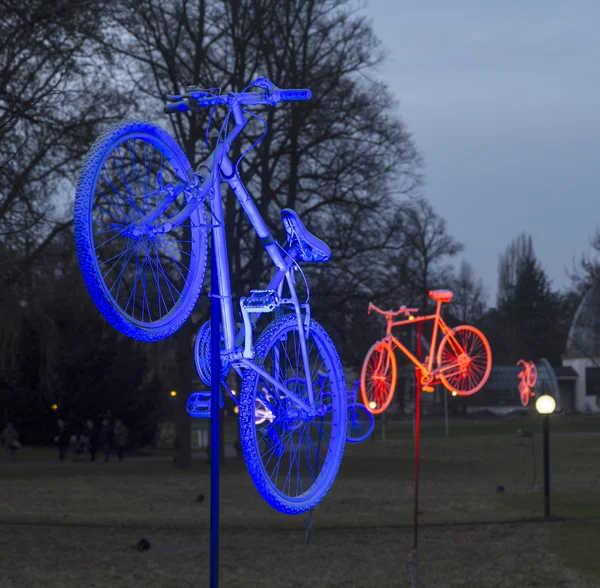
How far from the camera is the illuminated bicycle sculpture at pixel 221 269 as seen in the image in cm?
364

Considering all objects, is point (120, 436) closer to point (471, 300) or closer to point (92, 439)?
point (92, 439)

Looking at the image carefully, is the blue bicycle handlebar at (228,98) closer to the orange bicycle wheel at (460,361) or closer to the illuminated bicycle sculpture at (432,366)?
the illuminated bicycle sculpture at (432,366)

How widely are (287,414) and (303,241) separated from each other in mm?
795

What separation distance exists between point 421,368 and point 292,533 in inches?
237

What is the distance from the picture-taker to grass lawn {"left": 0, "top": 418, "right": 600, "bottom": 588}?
48.4ft

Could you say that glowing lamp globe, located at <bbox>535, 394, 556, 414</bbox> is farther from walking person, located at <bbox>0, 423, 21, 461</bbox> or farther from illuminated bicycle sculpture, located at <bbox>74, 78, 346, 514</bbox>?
walking person, located at <bbox>0, 423, 21, 461</bbox>

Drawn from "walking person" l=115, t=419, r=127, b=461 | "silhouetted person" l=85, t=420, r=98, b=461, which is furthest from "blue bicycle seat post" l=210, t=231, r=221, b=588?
"silhouetted person" l=85, t=420, r=98, b=461

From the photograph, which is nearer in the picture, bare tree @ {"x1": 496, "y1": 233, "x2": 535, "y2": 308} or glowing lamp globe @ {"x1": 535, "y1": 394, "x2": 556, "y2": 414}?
glowing lamp globe @ {"x1": 535, "y1": 394, "x2": 556, "y2": 414}

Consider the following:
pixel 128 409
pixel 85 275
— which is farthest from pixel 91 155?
pixel 128 409

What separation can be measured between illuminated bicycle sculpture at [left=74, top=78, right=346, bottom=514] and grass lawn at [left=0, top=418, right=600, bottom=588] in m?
9.73

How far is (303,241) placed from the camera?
484 cm

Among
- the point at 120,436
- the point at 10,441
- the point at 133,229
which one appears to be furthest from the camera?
the point at 120,436

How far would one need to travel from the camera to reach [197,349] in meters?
4.62

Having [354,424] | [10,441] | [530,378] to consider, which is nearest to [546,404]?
[530,378]
